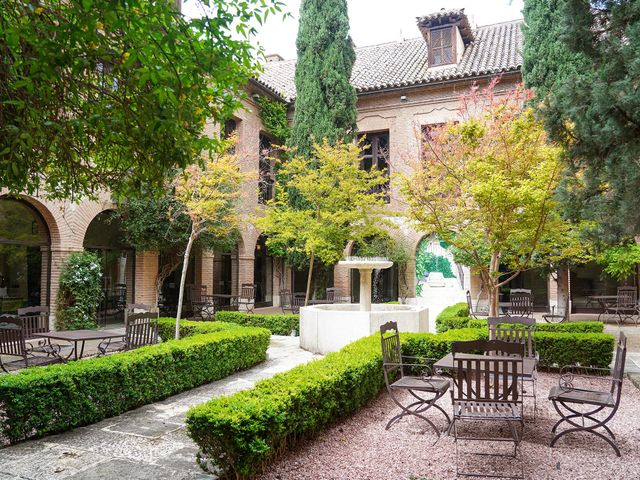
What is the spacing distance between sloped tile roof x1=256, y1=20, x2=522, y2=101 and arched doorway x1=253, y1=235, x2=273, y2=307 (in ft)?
21.2

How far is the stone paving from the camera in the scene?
4102 mm

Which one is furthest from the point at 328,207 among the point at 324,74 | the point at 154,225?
the point at 324,74

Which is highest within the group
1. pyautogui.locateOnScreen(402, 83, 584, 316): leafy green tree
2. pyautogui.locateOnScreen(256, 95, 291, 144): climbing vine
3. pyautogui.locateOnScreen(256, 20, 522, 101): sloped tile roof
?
pyautogui.locateOnScreen(256, 20, 522, 101): sloped tile roof

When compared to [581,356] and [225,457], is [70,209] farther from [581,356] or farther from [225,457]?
→ [581,356]

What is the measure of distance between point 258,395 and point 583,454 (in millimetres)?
2959

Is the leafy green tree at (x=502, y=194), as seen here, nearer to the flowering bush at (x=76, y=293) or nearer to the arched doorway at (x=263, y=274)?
the flowering bush at (x=76, y=293)

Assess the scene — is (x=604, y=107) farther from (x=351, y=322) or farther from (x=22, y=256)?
(x=22, y=256)

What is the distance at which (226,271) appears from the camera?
19859 millimetres

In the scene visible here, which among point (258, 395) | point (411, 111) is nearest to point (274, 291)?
point (411, 111)

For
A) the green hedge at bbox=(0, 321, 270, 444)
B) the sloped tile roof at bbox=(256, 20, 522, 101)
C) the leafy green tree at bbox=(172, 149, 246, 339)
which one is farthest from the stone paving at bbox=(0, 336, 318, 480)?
the sloped tile roof at bbox=(256, 20, 522, 101)

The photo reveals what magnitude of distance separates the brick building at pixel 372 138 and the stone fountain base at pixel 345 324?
5645 millimetres

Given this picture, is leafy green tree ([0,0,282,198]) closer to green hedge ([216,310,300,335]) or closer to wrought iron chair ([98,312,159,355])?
wrought iron chair ([98,312,159,355])

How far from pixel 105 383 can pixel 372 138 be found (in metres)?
17.3

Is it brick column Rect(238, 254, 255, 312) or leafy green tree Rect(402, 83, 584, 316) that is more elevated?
leafy green tree Rect(402, 83, 584, 316)
